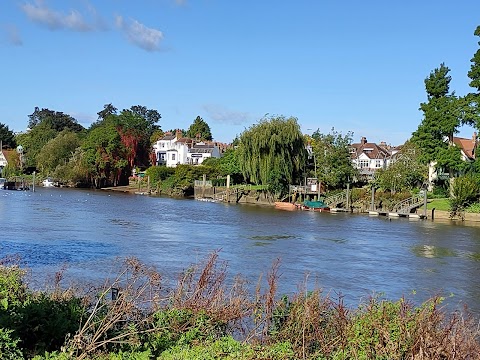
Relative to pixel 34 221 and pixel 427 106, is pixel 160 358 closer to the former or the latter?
pixel 34 221

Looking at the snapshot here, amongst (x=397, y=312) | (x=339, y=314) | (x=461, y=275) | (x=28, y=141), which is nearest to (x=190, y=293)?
(x=339, y=314)

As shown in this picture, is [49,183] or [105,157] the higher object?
[105,157]

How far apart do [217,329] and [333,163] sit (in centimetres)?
5893

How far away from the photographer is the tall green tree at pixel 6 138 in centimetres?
13788

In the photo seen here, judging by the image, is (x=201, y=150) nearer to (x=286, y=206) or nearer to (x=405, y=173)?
(x=286, y=206)

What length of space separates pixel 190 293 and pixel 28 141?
108m

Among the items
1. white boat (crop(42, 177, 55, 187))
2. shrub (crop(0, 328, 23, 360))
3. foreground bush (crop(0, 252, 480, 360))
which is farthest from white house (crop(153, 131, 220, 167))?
shrub (crop(0, 328, 23, 360))

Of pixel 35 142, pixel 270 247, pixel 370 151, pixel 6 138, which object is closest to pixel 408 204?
pixel 270 247

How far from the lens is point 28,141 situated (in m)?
111

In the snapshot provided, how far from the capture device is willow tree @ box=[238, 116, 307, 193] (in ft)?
207

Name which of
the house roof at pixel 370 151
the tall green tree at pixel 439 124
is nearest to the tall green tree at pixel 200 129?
the house roof at pixel 370 151

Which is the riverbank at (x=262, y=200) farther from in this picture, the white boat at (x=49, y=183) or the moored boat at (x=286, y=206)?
the white boat at (x=49, y=183)

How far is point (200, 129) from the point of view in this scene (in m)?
137

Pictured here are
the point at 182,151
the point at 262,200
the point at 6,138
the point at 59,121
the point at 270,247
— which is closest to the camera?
the point at 270,247
